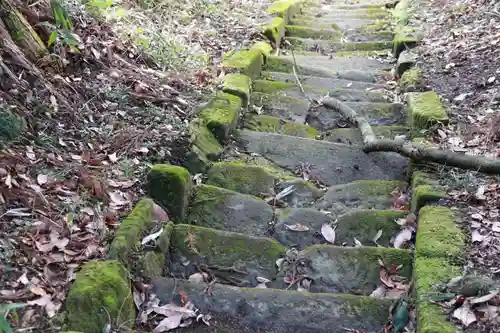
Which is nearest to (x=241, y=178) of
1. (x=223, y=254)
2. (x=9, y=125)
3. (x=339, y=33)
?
(x=223, y=254)

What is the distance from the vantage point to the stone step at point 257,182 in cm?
351

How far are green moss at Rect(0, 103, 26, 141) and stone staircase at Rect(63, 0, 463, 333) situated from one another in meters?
0.74

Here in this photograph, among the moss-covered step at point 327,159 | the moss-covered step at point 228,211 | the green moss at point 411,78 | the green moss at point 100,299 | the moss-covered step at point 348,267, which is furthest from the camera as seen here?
the green moss at point 411,78

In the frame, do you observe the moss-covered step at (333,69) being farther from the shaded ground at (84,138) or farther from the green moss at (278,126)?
the green moss at (278,126)

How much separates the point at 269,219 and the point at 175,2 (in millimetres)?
3678

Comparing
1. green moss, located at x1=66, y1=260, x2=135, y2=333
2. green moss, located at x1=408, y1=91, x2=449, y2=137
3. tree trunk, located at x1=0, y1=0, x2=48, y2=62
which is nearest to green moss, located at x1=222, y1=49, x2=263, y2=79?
green moss, located at x1=408, y1=91, x2=449, y2=137

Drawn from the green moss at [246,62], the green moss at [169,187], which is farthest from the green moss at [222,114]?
the green moss at [169,187]

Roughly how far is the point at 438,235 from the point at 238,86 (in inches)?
93.0

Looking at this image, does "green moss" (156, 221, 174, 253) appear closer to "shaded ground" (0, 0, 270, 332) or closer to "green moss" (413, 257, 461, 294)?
"shaded ground" (0, 0, 270, 332)

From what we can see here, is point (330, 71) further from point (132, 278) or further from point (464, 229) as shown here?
point (132, 278)

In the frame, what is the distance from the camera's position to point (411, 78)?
4941 mm

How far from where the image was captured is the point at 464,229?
268 cm

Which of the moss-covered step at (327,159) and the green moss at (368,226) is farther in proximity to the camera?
the moss-covered step at (327,159)

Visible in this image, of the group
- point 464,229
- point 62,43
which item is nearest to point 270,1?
point 62,43
